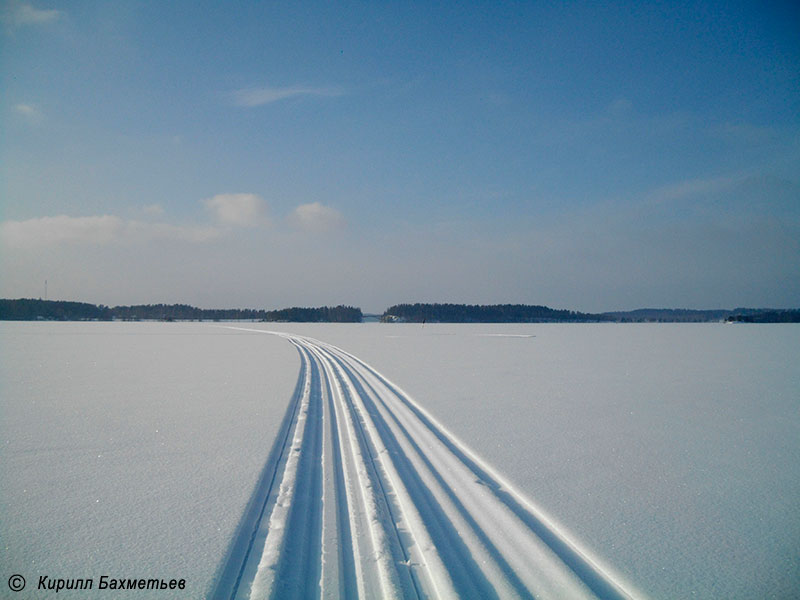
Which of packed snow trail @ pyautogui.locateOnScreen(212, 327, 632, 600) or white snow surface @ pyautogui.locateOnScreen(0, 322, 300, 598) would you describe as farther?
white snow surface @ pyautogui.locateOnScreen(0, 322, 300, 598)

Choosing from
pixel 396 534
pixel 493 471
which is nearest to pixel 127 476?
pixel 396 534

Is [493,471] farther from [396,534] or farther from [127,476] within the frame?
[127,476]

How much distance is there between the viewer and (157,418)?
6613 mm

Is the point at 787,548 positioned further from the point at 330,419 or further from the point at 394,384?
the point at 394,384

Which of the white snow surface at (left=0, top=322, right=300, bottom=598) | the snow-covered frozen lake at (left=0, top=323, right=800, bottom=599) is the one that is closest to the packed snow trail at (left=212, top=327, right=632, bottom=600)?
the snow-covered frozen lake at (left=0, top=323, right=800, bottom=599)

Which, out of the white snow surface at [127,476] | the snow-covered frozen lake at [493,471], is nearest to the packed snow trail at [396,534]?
the snow-covered frozen lake at [493,471]

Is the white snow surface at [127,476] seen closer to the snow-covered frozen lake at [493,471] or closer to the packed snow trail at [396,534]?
the snow-covered frozen lake at [493,471]

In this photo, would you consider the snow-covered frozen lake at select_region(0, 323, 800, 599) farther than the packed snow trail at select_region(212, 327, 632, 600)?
Yes

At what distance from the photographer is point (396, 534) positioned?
310cm

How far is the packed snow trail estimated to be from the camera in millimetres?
2547

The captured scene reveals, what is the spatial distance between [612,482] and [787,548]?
130 centimetres

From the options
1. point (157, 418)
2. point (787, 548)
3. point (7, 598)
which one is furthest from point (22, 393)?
point (787, 548)

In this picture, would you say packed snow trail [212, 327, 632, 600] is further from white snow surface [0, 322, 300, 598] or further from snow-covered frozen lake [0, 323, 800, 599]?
white snow surface [0, 322, 300, 598]

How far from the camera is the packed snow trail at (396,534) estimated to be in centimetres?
255
